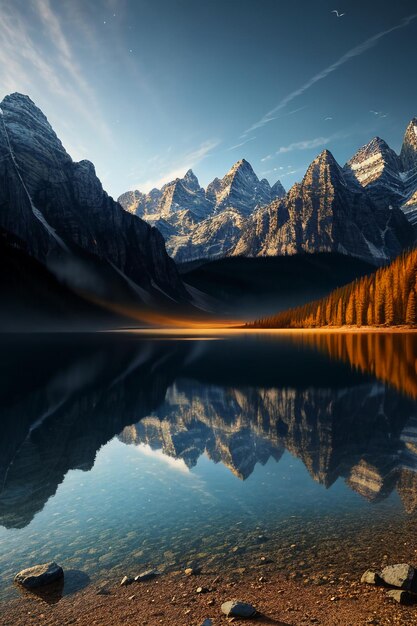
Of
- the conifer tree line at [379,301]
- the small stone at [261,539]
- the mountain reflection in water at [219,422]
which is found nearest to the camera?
the small stone at [261,539]

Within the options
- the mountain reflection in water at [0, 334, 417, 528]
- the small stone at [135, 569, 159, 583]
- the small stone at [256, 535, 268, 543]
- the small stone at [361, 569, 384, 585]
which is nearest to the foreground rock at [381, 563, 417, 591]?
the small stone at [361, 569, 384, 585]

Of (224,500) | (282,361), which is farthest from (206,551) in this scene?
(282,361)

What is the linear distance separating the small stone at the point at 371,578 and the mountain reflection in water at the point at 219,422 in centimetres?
491

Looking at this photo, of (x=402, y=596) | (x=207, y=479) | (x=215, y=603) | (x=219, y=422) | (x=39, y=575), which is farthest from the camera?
(x=219, y=422)

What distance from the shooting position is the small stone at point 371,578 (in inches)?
341

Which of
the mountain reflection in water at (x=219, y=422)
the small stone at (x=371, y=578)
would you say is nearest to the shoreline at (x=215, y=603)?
the small stone at (x=371, y=578)

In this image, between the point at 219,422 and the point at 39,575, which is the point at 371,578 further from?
the point at 219,422

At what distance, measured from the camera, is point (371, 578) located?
344 inches

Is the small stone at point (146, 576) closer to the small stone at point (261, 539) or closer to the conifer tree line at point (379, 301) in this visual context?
the small stone at point (261, 539)

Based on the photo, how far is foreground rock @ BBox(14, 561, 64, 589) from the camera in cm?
935

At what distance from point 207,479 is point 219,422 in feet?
27.5

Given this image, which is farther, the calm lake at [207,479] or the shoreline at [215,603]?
the calm lake at [207,479]

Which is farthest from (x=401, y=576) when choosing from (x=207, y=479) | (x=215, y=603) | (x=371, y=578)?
(x=207, y=479)

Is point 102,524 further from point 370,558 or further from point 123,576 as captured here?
point 370,558
